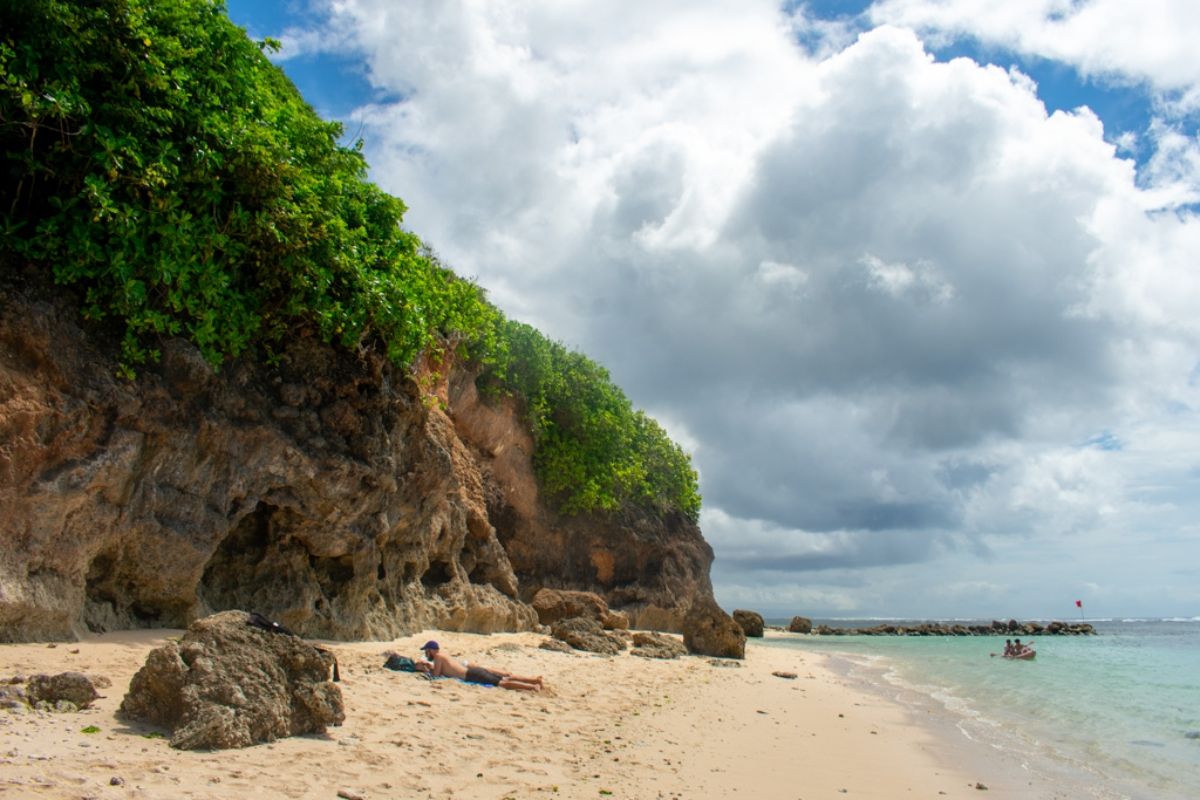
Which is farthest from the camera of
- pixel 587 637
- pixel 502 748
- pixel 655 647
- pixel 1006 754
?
pixel 655 647

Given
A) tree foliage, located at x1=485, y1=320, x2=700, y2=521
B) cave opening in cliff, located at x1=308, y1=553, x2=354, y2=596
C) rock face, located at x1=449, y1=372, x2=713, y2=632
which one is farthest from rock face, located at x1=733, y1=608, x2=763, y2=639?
cave opening in cliff, located at x1=308, y1=553, x2=354, y2=596

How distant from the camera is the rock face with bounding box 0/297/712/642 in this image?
7.99 m

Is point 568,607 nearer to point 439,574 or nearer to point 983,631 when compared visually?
point 439,574

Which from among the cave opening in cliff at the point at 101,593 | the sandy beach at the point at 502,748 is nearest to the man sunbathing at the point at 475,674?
the sandy beach at the point at 502,748

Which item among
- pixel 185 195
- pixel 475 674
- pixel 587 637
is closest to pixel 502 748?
pixel 475 674

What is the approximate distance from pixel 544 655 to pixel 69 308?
1022 centimetres

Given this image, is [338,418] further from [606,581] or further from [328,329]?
[606,581]

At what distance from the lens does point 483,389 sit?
23.5 meters

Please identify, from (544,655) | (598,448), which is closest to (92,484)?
(544,655)

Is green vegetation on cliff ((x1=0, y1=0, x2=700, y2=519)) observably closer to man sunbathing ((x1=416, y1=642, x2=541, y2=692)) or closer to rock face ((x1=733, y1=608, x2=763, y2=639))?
man sunbathing ((x1=416, y1=642, x2=541, y2=692))

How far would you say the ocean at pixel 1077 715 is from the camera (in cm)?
873

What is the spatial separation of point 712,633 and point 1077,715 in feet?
31.8

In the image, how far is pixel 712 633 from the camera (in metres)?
21.2

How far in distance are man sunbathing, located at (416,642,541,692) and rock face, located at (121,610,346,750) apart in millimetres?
3730
